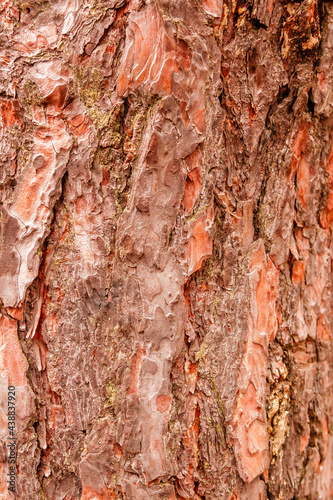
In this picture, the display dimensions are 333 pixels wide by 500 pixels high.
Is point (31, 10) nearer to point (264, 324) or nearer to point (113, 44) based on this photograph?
point (113, 44)

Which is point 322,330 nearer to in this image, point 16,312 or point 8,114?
Answer: point 16,312

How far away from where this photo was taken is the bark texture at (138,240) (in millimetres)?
889

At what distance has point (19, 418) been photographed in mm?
931

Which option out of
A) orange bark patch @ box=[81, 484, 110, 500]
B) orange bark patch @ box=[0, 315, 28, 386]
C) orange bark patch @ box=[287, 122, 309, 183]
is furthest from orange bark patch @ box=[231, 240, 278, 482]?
orange bark patch @ box=[0, 315, 28, 386]

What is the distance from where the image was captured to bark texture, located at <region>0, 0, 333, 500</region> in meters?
0.89

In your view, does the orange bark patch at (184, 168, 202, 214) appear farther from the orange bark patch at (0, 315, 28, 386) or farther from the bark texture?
the orange bark patch at (0, 315, 28, 386)

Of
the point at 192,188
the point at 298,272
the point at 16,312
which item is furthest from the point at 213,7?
Answer: the point at 16,312

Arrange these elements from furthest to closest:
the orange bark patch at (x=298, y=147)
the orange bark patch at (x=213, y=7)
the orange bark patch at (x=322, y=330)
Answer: the orange bark patch at (x=322, y=330) < the orange bark patch at (x=298, y=147) < the orange bark patch at (x=213, y=7)

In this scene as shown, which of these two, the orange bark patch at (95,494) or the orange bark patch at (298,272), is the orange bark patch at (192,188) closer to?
the orange bark patch at (298,272)

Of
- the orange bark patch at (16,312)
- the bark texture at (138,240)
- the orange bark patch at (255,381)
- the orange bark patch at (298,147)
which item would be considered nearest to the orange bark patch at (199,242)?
the bark texture at (138,240)

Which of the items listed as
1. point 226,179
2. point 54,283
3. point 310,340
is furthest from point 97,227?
point 310,340

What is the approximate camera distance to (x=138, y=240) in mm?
889

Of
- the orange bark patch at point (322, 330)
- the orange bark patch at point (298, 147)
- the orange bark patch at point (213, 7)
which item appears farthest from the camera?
the orange bark patch at point (322, 330)

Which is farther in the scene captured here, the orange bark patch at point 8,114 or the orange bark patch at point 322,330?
the orange bark patch at point 322,330
